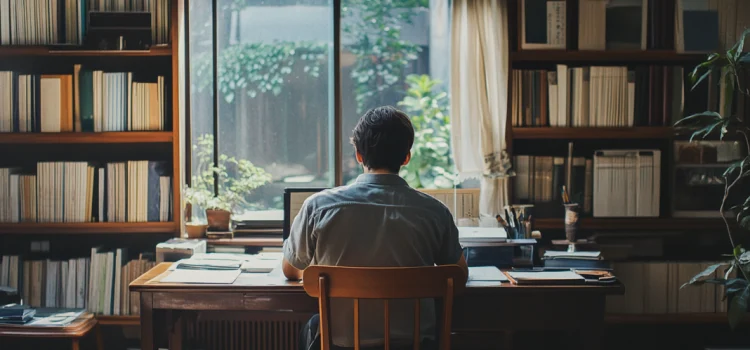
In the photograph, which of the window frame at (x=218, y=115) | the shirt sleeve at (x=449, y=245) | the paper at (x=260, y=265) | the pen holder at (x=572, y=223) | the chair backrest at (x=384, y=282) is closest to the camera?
the chair backrest at (x=384, y=282)

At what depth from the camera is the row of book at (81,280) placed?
3.41 meters

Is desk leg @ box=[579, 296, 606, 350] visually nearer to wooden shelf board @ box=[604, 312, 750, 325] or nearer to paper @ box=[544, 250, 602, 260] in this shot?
paper @ box=[544, 250, 602, 260]

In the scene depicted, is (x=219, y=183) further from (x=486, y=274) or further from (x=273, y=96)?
(x=486, y=274)

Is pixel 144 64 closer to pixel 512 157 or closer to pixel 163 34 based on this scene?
pixel 163 34

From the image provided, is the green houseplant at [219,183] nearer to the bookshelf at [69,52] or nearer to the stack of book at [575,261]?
the bookshelf at [69,52]

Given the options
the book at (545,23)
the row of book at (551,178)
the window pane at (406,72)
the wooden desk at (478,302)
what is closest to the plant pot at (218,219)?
the window pane at (406,72)

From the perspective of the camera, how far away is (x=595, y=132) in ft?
10.9

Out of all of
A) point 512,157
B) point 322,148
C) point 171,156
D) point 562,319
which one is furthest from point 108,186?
point 562,319

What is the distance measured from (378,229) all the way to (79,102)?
188 centimetres

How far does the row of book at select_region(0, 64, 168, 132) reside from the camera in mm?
3373

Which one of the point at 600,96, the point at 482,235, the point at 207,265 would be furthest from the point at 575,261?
the point at 207,265

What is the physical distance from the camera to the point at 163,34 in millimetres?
3422

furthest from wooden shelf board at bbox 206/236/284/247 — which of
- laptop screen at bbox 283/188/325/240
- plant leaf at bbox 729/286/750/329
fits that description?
plant leaf at bbox 729/286/750/329

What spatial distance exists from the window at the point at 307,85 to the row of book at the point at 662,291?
92 centimetres
